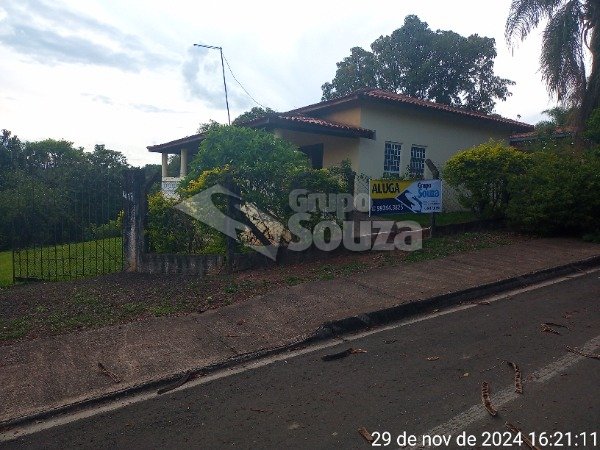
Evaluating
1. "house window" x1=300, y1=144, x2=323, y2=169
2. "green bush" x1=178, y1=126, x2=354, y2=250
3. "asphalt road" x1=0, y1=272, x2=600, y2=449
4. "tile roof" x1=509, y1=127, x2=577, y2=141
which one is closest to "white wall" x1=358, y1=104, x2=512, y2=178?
"tile roof" x1=509, y1=127, x2=577, y2=141

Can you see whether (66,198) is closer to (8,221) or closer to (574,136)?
(8,221)

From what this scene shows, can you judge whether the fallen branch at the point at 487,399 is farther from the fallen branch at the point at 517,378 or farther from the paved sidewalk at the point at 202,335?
the paved sidewalk at the point at 202,335

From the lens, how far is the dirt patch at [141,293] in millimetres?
6074

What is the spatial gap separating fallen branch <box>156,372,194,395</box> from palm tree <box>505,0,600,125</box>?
40.9ft

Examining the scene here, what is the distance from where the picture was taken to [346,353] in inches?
194

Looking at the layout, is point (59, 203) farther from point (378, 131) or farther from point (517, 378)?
point (378, 131)

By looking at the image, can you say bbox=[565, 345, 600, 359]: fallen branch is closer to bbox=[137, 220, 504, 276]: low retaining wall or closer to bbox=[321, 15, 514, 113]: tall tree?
bbox=[137, 220, 504, 276]: low retaining wall

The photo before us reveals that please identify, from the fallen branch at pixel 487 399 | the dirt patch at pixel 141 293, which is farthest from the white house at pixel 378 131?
the fallen branch at pixel 487 399

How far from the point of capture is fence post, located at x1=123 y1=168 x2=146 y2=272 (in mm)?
8391

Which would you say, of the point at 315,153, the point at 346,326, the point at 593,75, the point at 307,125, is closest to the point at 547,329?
the point at 346,326

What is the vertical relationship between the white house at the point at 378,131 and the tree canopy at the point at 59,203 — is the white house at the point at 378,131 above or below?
above

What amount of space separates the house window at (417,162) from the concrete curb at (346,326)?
698 centimetres

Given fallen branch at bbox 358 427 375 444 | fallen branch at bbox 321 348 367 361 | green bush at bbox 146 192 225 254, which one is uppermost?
green bush at bbox 146 192 225 254

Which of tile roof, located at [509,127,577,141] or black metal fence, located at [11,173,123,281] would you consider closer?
black metal fence, located at [11,173,123,281]
